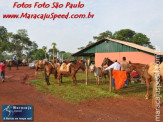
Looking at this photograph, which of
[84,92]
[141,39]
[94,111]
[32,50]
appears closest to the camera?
[94,111]

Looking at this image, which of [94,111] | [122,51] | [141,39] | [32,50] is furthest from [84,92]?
[32,50]

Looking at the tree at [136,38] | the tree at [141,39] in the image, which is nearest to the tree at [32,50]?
the tree at [136,38]

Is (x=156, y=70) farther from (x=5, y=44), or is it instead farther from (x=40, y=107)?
(x=5, y=44)

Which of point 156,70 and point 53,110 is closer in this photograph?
point 53,110

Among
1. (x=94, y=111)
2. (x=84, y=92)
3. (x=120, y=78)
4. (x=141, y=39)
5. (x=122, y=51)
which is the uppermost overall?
(x=141, y=39)

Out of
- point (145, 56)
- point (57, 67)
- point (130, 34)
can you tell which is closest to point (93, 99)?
point (57, 67)

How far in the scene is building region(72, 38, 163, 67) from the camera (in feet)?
55.1

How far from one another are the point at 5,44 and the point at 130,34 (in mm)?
49310

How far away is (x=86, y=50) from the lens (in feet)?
77.9

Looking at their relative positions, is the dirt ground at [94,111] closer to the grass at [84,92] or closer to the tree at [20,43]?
the grass at [84,92]

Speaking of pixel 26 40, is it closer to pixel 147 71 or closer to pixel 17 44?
pixel 17 44

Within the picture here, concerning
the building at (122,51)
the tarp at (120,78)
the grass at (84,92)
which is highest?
the building at (122,51)

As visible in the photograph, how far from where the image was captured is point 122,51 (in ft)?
62.8

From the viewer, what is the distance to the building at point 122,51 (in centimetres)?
1678
